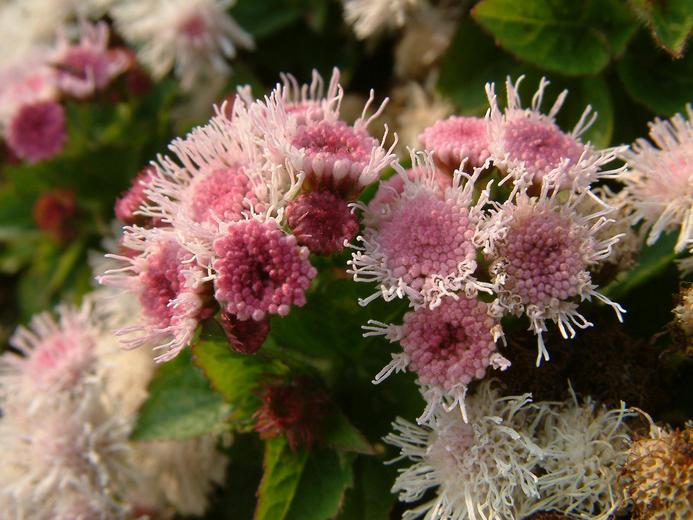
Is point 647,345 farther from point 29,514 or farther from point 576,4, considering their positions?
point 29,514

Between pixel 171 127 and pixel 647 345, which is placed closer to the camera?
pixel 647 345

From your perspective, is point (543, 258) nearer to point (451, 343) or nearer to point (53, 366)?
point (451, 343)

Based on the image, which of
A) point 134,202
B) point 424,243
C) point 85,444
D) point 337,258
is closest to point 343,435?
point 337,258

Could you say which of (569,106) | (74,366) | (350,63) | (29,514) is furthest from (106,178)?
(569,106)

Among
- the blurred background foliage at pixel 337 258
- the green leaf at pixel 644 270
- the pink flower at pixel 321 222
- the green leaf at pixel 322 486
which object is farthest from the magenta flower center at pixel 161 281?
the green leaf at pixel 644 270

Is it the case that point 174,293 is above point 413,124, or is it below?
above

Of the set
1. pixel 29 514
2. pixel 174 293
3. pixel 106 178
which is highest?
pixel 174 293

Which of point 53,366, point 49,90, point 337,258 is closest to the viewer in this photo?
point 337,258
